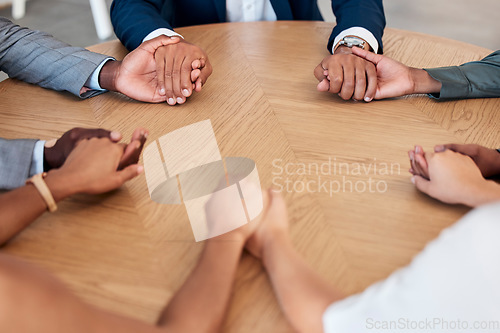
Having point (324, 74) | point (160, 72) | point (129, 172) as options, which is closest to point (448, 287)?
point (129, 172)

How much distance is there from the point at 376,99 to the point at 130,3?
2.15ft

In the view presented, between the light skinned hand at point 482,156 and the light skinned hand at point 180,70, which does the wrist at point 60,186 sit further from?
the light skinned hand at point 482,156

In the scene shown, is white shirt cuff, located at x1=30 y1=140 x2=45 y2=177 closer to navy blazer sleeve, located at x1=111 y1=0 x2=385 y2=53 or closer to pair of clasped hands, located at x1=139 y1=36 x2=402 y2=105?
pair of clasped hands, located at x1=139 y1=36 x2=402 y2=105

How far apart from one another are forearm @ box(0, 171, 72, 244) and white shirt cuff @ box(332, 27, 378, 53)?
67cm

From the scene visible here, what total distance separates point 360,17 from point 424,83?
0.30 m

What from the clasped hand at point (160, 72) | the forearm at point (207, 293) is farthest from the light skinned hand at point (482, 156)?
the clasped hand at point (160, 72)

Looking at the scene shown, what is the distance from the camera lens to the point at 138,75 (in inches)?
36.9

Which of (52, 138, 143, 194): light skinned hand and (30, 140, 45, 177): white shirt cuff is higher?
(52, 138, 143, 194): light skinned hand

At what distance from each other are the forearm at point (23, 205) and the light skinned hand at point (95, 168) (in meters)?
0.01

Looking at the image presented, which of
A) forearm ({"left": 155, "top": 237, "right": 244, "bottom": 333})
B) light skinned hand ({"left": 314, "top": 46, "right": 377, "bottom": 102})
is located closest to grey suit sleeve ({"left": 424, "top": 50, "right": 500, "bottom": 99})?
light skinned hand ({"left": 314, "top": 46, "right": 377, "bottom": 102})

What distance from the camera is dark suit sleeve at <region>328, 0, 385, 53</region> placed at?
1101 mm

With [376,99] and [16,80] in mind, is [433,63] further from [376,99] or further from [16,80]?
[16,80]

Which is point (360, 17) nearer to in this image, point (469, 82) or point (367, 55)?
point (367, 55)

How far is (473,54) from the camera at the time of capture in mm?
1077
